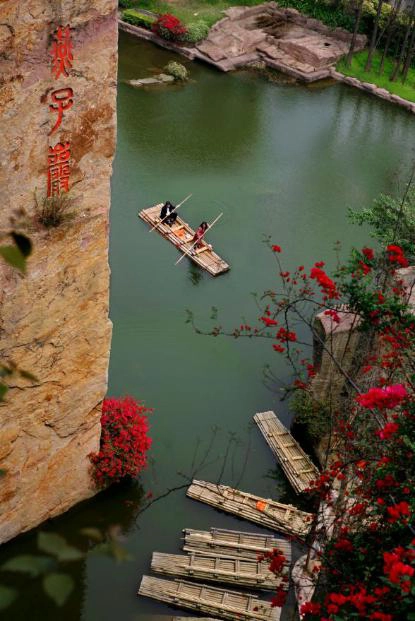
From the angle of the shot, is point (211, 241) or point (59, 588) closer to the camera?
point (59, 588)

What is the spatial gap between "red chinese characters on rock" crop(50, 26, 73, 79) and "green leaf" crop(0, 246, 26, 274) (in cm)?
474

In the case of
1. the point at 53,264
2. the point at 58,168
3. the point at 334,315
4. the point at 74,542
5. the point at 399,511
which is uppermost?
the point at 58,168

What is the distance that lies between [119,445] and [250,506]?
2.09 meters

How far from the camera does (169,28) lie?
24719mm

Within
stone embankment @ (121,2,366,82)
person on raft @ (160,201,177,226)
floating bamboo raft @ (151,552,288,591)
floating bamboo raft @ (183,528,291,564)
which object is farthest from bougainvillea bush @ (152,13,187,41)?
floating bamboo raft @ (151,552,288,591)

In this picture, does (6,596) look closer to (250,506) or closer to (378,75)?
(250,506)

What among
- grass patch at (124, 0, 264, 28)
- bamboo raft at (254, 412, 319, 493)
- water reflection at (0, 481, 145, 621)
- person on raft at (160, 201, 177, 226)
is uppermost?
grass patch at (124, 0, 264, 28)

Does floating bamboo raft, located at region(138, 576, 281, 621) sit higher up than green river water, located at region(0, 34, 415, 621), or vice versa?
floating bamboo raft, located at region(138, 576, 281, 621)

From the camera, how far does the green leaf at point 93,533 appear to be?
10766mm

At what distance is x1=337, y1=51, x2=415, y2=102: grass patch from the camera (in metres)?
24.4

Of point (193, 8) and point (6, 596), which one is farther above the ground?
point (193, 8)

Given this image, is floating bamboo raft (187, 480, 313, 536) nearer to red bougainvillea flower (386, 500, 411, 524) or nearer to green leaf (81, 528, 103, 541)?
green leaf (81, 528, 103, 541)

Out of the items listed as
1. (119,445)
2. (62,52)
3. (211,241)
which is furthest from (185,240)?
(62,52)

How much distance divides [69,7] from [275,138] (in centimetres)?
1474
